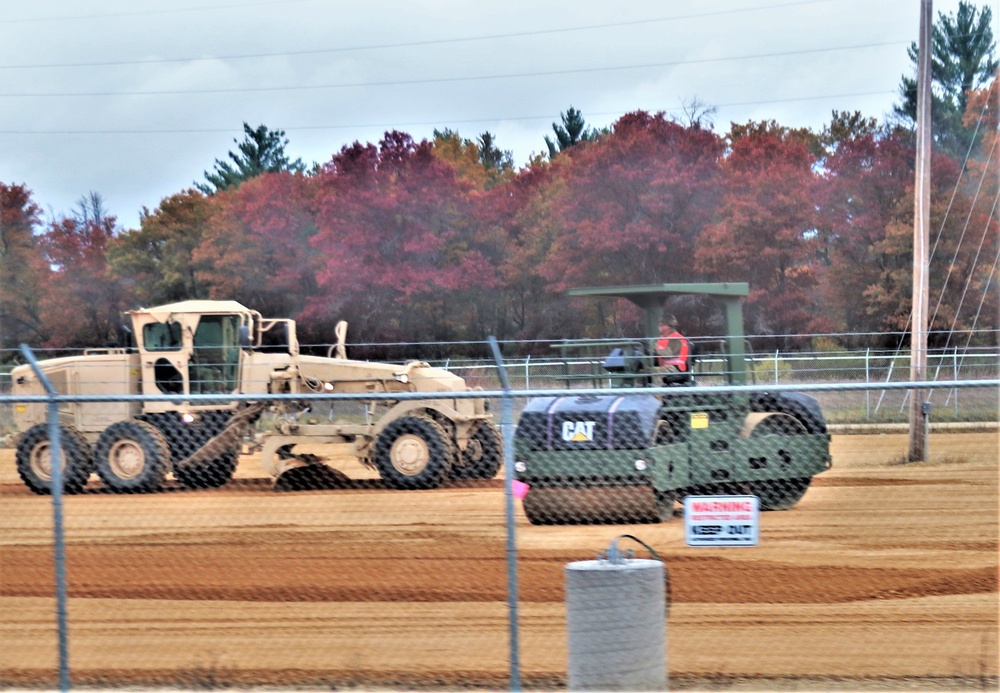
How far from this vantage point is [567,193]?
1201 inches

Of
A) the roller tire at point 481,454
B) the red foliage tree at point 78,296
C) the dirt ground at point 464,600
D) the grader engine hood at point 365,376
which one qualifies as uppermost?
the red foliage tree at point 78,296

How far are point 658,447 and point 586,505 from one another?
1012mm

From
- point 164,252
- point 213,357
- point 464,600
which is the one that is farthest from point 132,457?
point 164,252

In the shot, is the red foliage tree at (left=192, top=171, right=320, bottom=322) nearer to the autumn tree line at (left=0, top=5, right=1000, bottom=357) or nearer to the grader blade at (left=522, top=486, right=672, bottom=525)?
the autumn tree line at (left=0, top=5, right=1000, bottom=357)

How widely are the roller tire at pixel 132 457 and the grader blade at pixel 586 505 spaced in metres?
7.06

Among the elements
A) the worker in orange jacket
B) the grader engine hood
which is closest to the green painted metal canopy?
the worker in orange jacket

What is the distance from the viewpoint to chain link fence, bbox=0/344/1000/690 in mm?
6801

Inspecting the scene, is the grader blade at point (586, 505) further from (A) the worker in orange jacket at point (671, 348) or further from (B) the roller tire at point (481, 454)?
(B) the roller tire at point (481, 454)

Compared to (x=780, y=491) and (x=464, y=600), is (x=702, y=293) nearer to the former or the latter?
(x=780, y=491)

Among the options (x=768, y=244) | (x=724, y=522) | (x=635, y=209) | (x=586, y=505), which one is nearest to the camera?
(x=724, y=522)

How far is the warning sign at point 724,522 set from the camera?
578cm

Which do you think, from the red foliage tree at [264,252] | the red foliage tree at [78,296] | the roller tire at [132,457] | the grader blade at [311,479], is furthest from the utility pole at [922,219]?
the red foliage tree at [78,296]

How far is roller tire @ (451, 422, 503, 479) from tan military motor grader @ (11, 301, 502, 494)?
0.5 inches

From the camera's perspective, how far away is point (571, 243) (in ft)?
98.5
